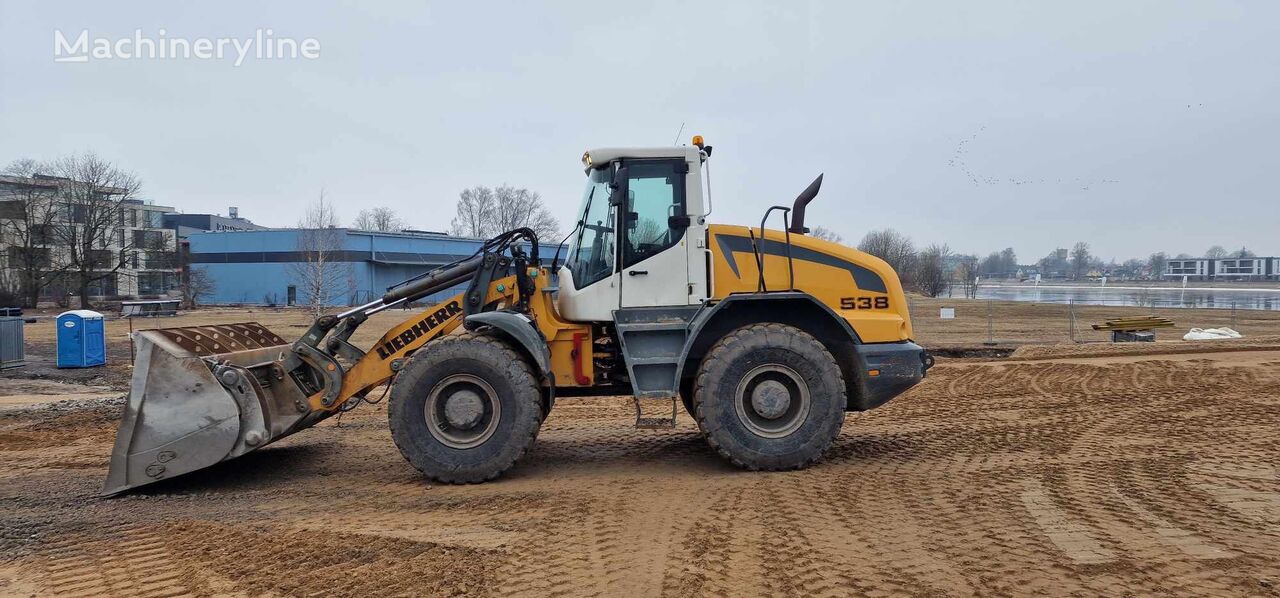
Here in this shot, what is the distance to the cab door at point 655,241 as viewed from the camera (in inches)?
279

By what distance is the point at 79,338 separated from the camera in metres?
17.8

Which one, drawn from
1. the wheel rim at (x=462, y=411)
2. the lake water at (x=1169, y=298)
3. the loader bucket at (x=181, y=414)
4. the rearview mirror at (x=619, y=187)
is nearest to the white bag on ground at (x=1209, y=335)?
the lake water at (x=1169, y=298)

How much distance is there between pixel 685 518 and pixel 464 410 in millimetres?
2151

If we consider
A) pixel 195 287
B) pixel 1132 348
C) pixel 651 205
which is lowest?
pixel 1132 348

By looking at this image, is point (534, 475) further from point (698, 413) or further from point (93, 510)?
point (93, 510)

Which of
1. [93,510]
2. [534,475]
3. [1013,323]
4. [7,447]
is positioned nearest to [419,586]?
[534,475]

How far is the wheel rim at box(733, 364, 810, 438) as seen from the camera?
691 centimetres

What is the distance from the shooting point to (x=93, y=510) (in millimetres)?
6117

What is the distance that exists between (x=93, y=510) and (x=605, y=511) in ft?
12.6

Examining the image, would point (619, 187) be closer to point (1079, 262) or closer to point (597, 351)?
point (597, 351)

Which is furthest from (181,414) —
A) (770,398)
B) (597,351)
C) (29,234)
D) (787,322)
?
(29,234)

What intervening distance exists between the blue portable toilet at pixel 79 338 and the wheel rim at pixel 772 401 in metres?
16.5

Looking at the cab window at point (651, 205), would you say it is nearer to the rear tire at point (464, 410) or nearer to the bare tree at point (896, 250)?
the rear tire at point (464, 410)

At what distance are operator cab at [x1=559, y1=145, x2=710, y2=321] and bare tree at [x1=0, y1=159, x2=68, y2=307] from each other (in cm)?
5067
